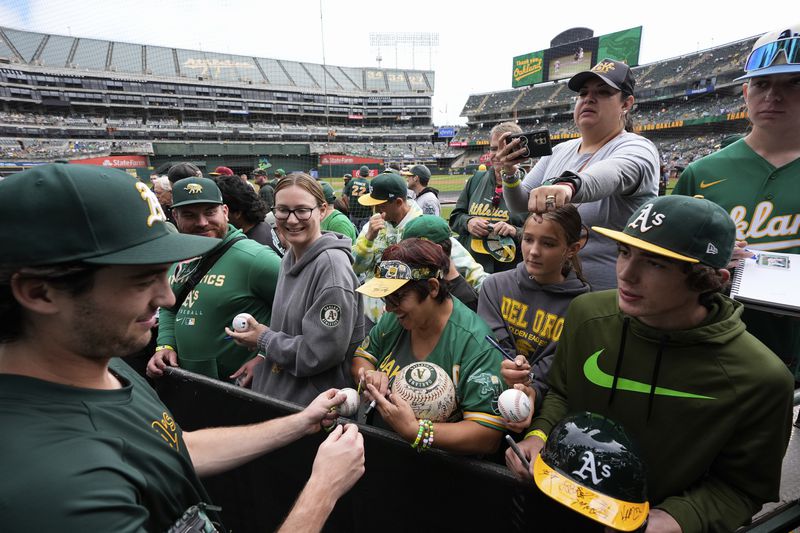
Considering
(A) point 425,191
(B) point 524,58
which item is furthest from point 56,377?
(B) point 524,58

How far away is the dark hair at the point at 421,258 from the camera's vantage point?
203 centimetres

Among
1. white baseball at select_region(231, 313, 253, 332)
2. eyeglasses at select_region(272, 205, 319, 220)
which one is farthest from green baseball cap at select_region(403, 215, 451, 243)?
white baseball at select_region(231, 313, 253, 332)

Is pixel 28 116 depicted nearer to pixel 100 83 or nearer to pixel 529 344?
pixel 100 83

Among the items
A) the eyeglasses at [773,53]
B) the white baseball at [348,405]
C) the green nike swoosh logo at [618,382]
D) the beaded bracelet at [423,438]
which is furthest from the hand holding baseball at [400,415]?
the eyeglasses at [773,53]

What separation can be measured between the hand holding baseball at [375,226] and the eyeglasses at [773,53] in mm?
2758

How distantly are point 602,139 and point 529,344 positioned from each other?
53.5 inches

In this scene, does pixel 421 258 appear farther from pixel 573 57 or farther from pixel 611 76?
pixel 573 57

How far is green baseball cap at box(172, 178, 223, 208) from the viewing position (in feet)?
9.91

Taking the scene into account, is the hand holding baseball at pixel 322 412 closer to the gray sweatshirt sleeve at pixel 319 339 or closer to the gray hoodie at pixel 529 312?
the gray sweatshirt sleeve at pixel 319 339

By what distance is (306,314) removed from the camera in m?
2.39

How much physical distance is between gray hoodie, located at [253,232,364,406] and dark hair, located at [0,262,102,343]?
4.42ft

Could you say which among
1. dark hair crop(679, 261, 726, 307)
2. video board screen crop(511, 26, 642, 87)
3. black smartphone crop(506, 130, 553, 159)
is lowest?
dark hair crop(679, 261, 726, 307)

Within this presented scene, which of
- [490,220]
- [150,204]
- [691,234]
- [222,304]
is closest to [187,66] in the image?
[490,220]

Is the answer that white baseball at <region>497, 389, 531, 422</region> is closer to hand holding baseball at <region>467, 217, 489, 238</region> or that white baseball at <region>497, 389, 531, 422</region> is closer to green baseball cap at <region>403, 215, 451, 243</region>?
green baseball cap at <region>403, 215, 451, 243</region>
